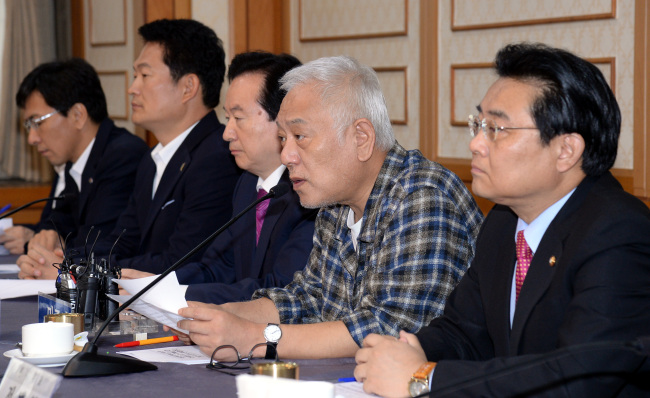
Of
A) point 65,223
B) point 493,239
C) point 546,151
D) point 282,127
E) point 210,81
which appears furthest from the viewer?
point 65,223

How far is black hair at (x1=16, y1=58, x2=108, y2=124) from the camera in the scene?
4012 mm

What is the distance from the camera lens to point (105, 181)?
3.75 meters

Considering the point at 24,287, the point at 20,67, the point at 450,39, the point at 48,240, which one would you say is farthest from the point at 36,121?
the point at 20,67

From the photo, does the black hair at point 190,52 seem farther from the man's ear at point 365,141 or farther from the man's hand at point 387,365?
the man's hand at point 387,365

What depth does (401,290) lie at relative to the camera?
1.84 m

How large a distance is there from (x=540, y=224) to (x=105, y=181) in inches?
99.0

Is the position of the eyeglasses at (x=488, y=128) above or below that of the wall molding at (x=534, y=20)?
below

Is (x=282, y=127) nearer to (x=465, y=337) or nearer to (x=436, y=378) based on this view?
(x=465, y=337)

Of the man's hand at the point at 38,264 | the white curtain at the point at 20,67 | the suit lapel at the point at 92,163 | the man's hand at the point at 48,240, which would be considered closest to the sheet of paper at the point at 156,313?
the man's hand at the point at 38,264

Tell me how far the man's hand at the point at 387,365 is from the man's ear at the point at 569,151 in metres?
0.45

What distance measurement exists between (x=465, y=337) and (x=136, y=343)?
28.5 inches

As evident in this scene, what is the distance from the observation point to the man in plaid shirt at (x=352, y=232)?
71.7 inches

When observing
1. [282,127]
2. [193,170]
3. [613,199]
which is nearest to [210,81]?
Answer: [193,170]

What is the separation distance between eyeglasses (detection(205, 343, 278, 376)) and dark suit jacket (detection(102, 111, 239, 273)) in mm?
1208
